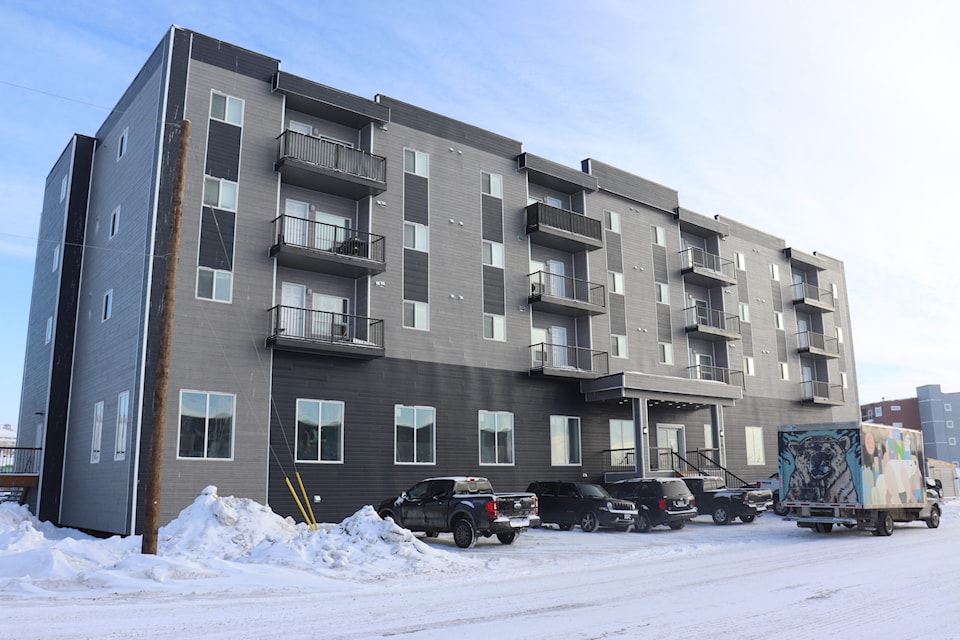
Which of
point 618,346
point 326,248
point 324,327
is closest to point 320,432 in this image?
point 324,327

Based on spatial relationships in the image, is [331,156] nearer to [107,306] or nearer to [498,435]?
[107,306]

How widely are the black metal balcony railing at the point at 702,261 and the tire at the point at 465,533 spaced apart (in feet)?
78.9

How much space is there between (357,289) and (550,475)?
36.9ft

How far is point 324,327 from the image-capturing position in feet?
85.7

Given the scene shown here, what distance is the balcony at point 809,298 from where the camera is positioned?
47.3m

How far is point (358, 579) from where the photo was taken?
13.5 metres

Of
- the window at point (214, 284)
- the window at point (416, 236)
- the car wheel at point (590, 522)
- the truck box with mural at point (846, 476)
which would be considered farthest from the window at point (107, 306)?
the truck box with mural at point (846, 476)

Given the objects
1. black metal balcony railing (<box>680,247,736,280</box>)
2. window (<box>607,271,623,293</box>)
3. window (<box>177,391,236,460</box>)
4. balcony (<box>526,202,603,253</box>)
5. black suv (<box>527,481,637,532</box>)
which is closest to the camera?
window (<box>177,391,236,460</box>)

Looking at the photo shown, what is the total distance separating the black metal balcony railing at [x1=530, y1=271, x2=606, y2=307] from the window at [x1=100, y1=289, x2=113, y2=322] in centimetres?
1627

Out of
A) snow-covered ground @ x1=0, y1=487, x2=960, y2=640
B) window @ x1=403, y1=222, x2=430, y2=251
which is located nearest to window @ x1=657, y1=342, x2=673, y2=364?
window @ x1=403, y1=222, x2=430, y2=251

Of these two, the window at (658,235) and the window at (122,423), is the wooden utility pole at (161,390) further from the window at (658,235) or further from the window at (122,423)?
the window at (658,235)

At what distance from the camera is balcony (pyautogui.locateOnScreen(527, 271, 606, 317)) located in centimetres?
3203

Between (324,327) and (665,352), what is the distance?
1862 cm

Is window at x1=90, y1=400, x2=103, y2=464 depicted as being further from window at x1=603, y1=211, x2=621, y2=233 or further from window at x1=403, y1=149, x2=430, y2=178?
window at x1=603, y1=211, x2=621, y2=233
